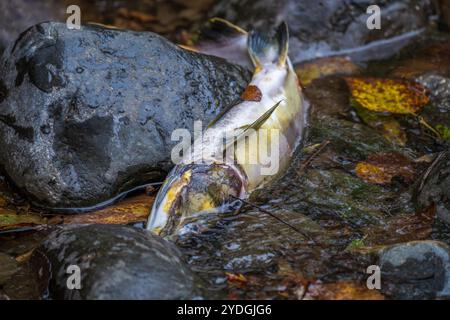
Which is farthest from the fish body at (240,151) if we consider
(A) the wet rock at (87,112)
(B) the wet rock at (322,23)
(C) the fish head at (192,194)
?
(B) the wet rock at (322,23)

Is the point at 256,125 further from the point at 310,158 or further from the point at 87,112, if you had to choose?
the point at 87,112

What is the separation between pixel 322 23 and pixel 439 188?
3.02 m

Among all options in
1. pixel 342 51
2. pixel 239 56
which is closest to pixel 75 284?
pixel 239 56

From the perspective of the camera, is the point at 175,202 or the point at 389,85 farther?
the point at 389,85

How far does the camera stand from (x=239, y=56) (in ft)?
17.7

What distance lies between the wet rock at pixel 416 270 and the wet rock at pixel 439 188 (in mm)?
465

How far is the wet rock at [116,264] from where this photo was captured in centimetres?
286

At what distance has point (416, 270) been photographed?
3.20 metres

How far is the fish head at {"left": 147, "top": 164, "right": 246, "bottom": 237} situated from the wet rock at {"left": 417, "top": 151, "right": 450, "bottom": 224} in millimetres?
1150

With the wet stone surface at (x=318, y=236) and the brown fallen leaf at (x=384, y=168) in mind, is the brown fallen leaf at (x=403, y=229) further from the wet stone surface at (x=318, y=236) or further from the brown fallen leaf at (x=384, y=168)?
the brown fallen leaf at (x=384, y=168)

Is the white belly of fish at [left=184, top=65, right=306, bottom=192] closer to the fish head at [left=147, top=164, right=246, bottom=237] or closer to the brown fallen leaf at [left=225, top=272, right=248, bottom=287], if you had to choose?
the fish head at [left=147, top=164, right=246, bottom=237]
